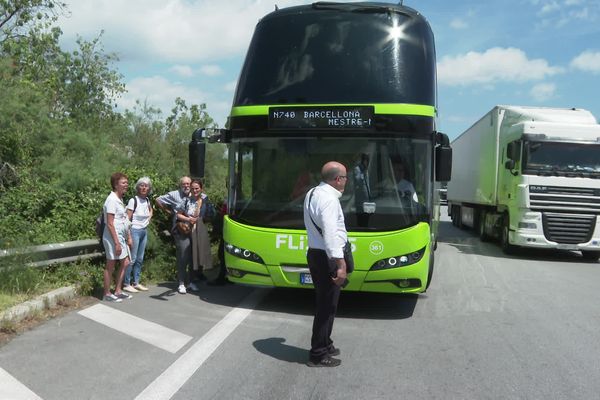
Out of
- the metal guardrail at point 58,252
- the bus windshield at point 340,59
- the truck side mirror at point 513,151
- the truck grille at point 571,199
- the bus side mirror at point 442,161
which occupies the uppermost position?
the bus windshield at point 340,59

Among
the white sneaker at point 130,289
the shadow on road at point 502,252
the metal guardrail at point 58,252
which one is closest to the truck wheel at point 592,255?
the shadow on road at point 502,252

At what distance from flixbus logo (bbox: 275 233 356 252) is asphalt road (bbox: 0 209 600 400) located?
86 centimetres

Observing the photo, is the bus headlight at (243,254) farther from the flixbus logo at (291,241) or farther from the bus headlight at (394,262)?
the bus headlight at (394,262)

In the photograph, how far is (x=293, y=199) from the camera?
7172 millimetres

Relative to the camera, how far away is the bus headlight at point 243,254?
23.2ft

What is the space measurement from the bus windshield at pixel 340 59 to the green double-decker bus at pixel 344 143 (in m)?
0.01

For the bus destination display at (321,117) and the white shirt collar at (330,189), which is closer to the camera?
the white shirt collar at (330,189)

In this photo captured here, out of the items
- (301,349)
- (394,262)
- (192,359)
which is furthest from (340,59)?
(192,359)

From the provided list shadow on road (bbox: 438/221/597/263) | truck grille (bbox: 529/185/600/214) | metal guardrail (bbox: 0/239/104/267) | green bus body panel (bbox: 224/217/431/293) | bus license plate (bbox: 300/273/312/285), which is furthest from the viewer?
shadow on road (bbox: 438/221/597/263)

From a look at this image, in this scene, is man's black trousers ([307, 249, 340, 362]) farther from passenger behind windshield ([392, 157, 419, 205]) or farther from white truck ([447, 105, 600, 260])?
white truck ([447, 105, 600, 260])

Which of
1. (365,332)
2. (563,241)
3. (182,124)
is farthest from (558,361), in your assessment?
(182,124)

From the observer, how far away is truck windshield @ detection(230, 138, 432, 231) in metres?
6.93

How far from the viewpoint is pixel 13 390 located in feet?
14.0

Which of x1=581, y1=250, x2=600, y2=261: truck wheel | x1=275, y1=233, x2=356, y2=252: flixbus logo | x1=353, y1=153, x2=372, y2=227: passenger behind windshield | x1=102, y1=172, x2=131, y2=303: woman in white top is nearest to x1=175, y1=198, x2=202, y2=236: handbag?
x1=102, y1=172, x2=131, y2=303: woman in white top
